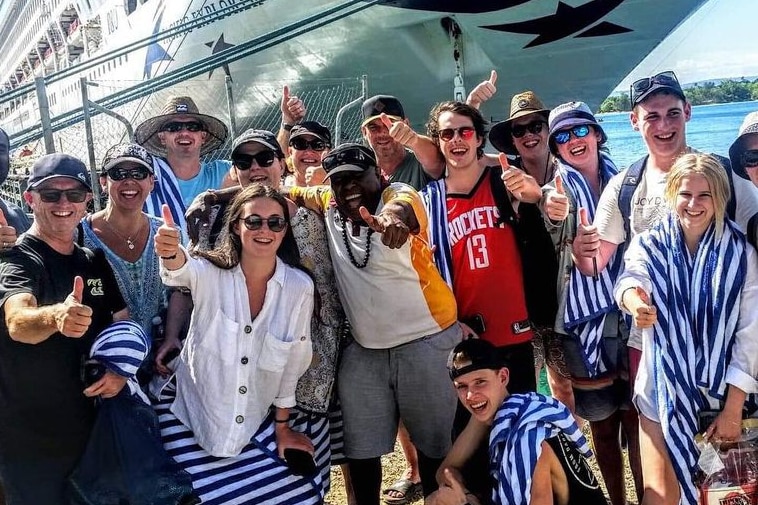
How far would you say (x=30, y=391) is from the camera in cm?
273

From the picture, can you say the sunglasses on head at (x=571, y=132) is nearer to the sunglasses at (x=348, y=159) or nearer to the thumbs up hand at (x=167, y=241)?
the sunglasses at (x=348, y=159)

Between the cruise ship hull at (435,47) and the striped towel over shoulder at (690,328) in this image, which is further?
the cruise ship hull at (435,47)

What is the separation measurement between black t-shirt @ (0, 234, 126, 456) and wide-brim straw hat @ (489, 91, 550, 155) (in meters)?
2.46

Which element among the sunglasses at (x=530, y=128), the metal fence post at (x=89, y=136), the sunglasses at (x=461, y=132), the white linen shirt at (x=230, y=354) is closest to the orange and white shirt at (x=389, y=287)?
the white linen shirt at (x=230, y=354)

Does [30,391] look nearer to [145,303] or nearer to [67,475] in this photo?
[67,475]

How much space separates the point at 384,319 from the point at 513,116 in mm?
1534

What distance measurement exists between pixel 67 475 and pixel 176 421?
1.61 ft

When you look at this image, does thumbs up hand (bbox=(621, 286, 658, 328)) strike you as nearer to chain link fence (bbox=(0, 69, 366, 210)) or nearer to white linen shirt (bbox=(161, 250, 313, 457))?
white linen shirt (bbox=(161, 250, 313, 457))

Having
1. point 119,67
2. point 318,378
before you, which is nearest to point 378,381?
point 318,378

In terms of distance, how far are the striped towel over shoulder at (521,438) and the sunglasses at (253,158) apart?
170 centimetres

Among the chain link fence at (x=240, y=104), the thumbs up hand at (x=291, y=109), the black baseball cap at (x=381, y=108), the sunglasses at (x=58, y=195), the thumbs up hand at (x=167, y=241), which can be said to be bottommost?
the thumbs up hand at (x=167, y=241)

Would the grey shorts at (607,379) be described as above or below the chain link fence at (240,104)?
below

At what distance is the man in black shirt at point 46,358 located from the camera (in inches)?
106

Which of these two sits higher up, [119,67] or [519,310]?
[119,67]
